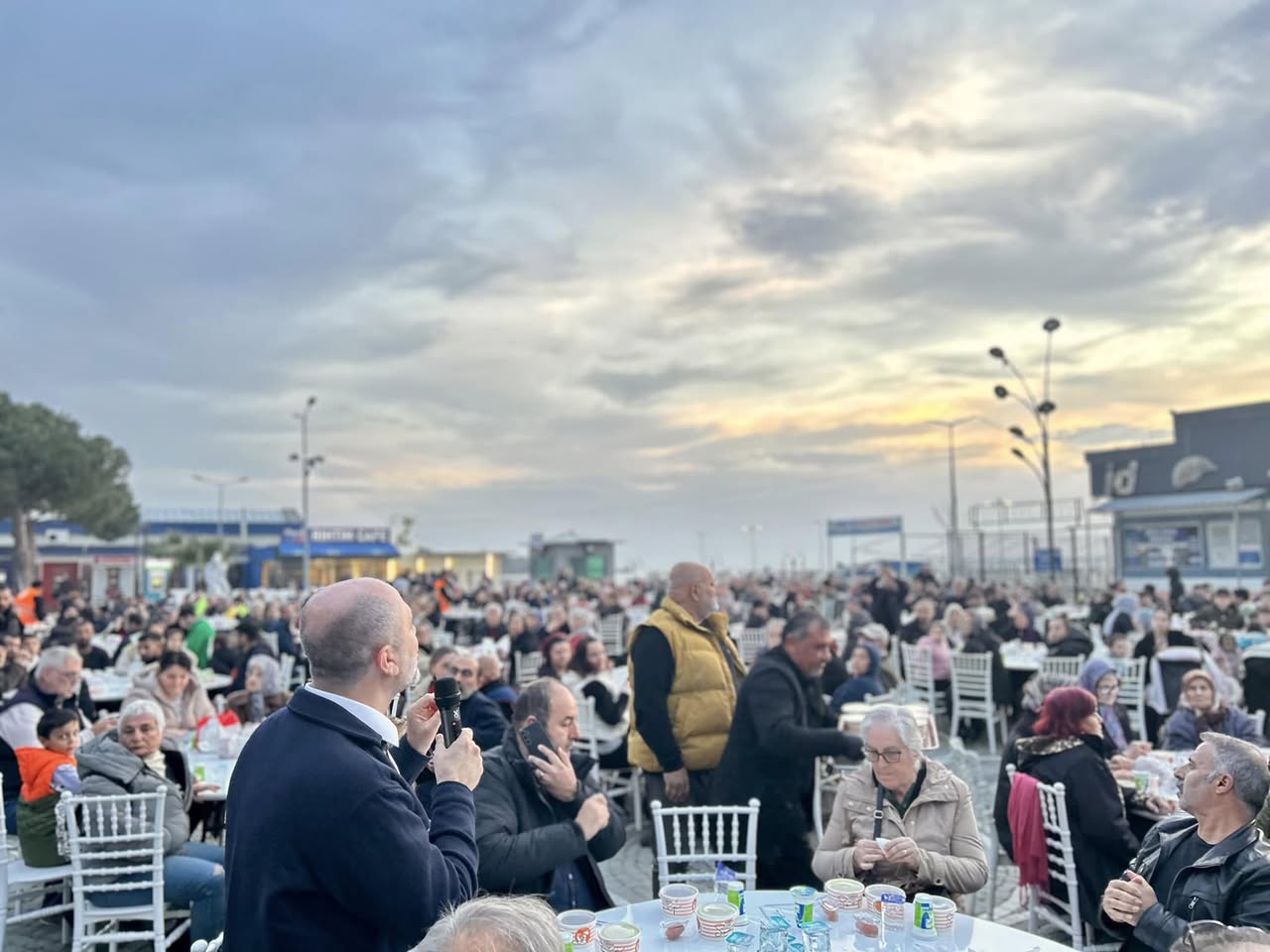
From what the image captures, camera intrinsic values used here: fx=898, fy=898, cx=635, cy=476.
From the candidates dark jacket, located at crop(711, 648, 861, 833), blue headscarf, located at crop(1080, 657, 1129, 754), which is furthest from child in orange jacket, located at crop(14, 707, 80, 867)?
blue headscarf, located at crop(1080, 657, 1129, 754)

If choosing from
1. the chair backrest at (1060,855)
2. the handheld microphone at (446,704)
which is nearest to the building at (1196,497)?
the chair backrest at (1060,855)

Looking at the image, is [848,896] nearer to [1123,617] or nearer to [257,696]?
[257,696]

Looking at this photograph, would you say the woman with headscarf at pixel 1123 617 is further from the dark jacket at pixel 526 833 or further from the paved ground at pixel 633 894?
the dark jacket at pixel 526 833

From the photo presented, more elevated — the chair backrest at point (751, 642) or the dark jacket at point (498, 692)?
the dark jacket at point (498, 692)

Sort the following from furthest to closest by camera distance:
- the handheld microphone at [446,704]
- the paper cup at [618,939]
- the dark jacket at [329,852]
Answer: the paper cup at [618,939], the handheld microphone at [446,704], the dark jacket at [329,852]

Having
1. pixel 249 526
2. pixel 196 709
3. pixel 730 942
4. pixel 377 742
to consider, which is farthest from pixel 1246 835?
pixel 249 526

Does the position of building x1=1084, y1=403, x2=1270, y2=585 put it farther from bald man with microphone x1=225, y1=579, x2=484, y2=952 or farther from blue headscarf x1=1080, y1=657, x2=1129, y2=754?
bald man with microphone x1=225, y1=579, x2=484, y2=952

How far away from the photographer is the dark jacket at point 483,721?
5.09 meters

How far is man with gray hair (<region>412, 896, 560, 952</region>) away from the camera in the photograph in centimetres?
148

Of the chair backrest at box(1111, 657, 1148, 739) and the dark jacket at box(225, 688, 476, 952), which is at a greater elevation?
the dark jacket at box(225, 688, 476, 952)

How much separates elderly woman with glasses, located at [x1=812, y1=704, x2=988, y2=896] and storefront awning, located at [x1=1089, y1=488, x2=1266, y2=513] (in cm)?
2829

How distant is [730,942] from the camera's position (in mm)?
2777

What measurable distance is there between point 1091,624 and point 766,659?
13.5 m

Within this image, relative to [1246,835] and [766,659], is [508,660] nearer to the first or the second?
[766,659]
